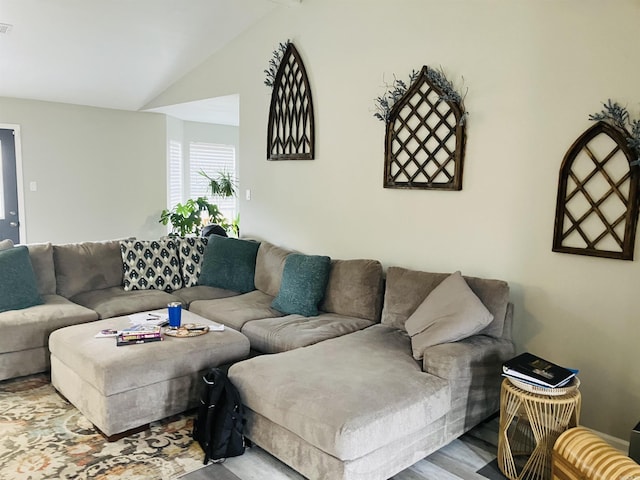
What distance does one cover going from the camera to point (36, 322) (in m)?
3.31

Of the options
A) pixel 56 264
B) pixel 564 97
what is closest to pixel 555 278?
pixel 564 97

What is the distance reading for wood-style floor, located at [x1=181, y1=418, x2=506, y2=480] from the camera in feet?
7.78

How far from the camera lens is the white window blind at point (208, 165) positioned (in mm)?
7117

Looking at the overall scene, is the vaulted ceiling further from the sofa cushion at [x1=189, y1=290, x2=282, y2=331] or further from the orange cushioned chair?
the orange cushioned chair

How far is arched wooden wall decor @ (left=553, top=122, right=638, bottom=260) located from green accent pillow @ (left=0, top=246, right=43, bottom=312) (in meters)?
3.38

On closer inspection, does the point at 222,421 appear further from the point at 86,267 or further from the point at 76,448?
the point at 86,267

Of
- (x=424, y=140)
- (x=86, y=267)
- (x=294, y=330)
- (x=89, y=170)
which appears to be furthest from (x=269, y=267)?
(x=89, y=170)

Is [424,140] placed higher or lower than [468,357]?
higher

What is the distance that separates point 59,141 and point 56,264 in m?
2.37

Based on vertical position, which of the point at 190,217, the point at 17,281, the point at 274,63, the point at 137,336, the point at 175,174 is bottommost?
the point at 137,336

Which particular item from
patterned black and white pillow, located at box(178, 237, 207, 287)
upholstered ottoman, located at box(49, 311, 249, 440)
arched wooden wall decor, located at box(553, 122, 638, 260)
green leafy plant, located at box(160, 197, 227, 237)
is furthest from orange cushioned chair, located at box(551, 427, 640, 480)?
green leafy plant, located at box(160, 197, 227, 237)

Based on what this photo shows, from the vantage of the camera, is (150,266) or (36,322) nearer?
(36,322)

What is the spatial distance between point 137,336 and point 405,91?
228 cm

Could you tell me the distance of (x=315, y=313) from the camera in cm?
358
